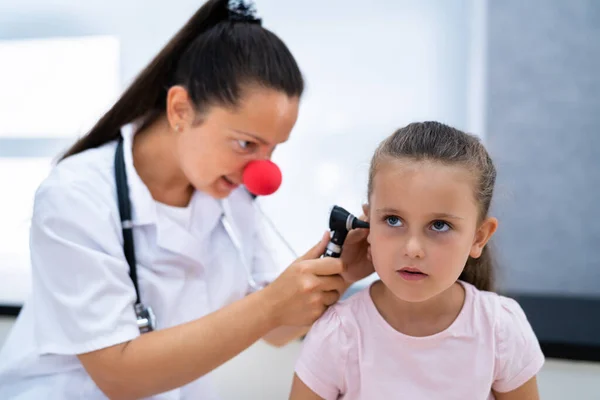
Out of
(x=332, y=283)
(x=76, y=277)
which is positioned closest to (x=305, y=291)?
(x=332, y=283)

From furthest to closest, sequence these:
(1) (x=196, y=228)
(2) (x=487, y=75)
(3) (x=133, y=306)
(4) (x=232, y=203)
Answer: (2) (x=487, y=75)
(4) (x=232, y=203)
(1) (x=196, y=228)
(3) (x=133, y=306)

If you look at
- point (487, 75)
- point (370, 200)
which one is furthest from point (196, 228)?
point (487, 75)

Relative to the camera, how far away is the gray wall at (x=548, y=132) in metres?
1.72

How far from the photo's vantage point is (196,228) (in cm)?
130

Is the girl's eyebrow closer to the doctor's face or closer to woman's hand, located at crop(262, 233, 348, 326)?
woman's hand, located at crop(262, 233, 348, 326)

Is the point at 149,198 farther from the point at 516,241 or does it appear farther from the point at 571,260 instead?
the point at 571,260

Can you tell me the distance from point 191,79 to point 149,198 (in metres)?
0.25

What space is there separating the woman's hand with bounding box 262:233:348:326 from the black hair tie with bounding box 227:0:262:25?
0.52 metres

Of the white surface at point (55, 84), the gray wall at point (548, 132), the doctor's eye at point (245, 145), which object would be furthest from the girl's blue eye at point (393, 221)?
the white surface at point (55, 84)

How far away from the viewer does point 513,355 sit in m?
0.93

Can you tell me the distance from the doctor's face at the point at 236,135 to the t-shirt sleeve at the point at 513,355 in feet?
1.67

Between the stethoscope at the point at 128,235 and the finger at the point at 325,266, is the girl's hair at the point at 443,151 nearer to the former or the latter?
the finger at the point at 325,266

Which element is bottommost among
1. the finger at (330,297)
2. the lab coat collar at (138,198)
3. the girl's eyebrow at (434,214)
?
the finger at (330,297)

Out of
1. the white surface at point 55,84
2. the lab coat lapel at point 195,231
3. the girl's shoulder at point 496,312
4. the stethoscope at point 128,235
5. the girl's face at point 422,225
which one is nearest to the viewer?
the girl's face at point 422,225
